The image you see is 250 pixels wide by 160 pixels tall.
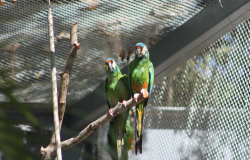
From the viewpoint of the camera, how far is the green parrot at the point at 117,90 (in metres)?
1.01

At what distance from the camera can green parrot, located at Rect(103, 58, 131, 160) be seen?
1.01 metres

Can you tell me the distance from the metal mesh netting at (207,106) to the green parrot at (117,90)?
0.50ft

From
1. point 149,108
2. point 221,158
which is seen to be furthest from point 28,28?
point 221,158

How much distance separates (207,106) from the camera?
1211 millimetres

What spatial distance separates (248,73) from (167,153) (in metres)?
0.64

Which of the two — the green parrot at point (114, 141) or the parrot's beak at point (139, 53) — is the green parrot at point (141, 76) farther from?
the green parrot at point (114, 141)

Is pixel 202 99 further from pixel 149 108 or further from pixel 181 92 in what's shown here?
pixel 149 108

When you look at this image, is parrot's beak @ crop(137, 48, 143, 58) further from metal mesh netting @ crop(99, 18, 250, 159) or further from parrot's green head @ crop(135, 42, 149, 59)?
metal mesh netting @ crop(99, 18, 250, 159)

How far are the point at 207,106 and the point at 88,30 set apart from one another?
759mm

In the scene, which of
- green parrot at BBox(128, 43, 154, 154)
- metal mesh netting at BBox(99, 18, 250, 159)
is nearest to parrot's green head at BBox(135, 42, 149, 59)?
green parrot at BBox(128, 43, 154, 154)

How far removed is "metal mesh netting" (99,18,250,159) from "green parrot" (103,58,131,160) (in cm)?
15

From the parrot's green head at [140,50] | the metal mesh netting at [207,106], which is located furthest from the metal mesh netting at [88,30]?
the metal mesh netting at [207,106]

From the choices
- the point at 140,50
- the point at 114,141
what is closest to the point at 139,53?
the point at 140,50

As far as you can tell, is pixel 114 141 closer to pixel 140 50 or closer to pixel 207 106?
pixel 140 50
